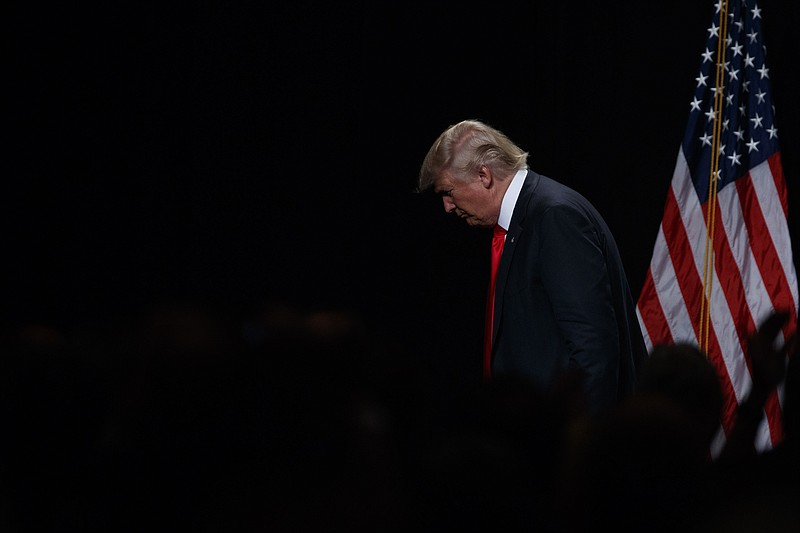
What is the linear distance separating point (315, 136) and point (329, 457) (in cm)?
345

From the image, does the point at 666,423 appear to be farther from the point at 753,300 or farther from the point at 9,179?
the point at 753,300

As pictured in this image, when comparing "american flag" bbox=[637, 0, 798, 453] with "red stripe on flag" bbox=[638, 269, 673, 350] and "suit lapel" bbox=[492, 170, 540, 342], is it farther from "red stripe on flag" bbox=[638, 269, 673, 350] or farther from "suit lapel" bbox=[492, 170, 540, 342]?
"suit lapel" bbox=[492, 170, 540, 342]

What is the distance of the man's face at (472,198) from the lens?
2.94m

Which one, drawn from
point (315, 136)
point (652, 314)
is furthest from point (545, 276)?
point (315, 136)

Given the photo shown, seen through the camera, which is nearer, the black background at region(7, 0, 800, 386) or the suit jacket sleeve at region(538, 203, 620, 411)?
the suit jacket sleeve at region(538, 203, 620, 411)

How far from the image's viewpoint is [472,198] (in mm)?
2951

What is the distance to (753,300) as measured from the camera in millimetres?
4062

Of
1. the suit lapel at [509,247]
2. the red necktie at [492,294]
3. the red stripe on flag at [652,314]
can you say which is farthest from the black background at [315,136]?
the suit lapel at [509,247]

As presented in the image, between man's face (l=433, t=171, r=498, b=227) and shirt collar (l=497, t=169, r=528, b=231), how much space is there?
0.03 m

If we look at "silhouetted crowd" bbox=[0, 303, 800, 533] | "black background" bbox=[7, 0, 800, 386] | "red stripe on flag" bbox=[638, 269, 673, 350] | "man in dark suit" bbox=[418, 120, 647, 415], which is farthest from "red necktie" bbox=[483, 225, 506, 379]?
"silhouetted crowd" bbox=[0, 303, 800, 533]

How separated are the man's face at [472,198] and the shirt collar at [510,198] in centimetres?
3

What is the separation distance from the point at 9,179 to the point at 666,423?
119 inches

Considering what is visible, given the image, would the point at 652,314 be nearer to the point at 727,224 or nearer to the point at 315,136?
the point at 727,224

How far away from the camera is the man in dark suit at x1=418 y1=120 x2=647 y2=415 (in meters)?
2.61
